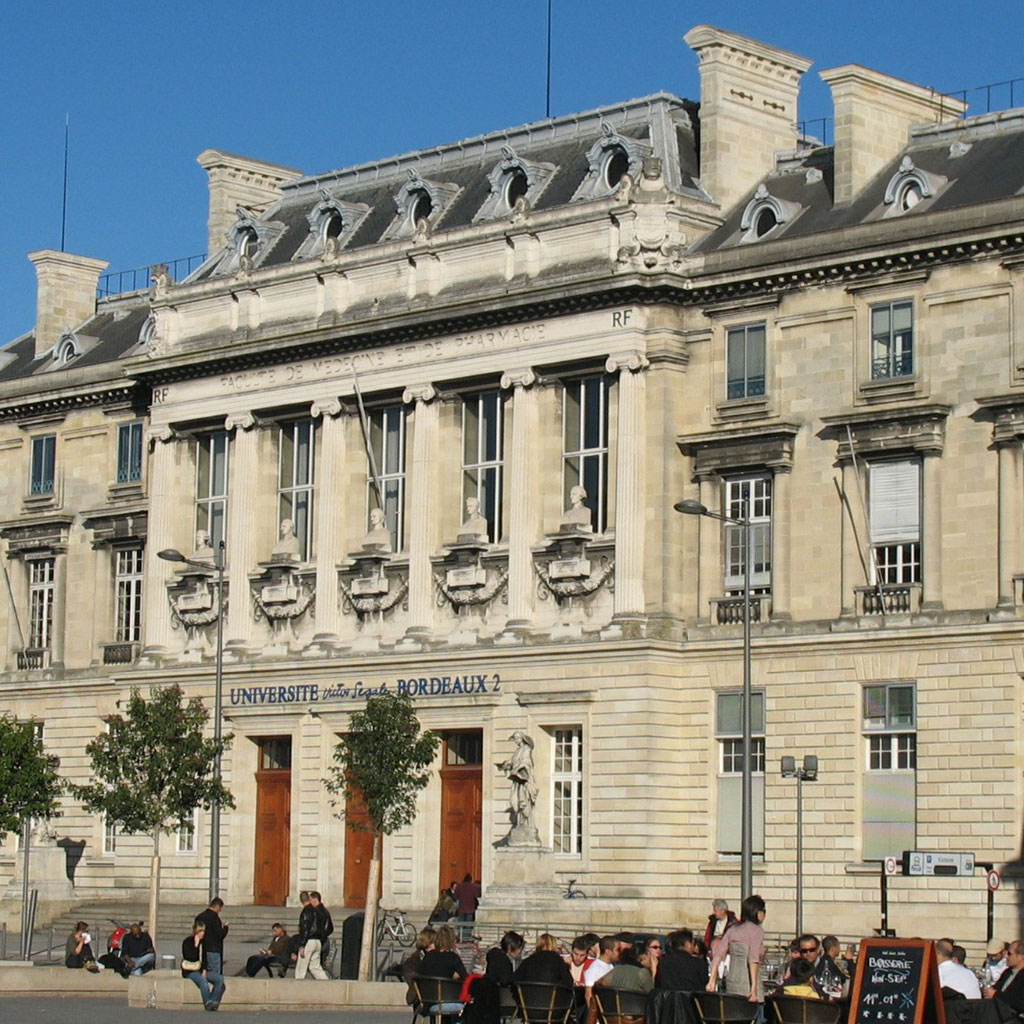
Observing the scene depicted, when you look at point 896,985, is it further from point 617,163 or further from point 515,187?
point 515,187

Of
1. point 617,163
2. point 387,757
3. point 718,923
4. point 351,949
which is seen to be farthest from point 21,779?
point 718,923

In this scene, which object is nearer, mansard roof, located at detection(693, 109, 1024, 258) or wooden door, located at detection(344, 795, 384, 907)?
mansard roof, located at detection(693, 109, 1024, 258)

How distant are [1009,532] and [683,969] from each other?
24.4m

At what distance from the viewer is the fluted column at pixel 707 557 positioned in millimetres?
61062

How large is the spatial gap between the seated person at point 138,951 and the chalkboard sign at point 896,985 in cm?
2409

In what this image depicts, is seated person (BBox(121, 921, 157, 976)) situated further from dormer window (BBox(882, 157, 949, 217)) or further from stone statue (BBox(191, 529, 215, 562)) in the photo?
dormer window (BBox(882, 157, 949, 217))

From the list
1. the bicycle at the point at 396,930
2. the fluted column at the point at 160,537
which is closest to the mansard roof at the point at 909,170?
the bicycle at the point at 396,930

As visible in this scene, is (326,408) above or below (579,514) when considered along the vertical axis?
above

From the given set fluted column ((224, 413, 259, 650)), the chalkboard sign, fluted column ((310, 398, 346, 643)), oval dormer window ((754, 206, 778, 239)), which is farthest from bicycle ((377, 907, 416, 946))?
the chalkboard sign

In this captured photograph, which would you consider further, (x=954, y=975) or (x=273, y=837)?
(x=273, y=837)

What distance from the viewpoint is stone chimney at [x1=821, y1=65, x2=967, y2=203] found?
2422 inches

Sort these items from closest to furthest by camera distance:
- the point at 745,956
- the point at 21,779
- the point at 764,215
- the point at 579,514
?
the point at 745,956, the point at 579,514, the point at 764,215, the point at 21,779

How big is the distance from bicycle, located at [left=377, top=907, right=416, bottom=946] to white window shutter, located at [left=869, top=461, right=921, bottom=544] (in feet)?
44.6

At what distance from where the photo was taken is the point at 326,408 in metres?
68.1
